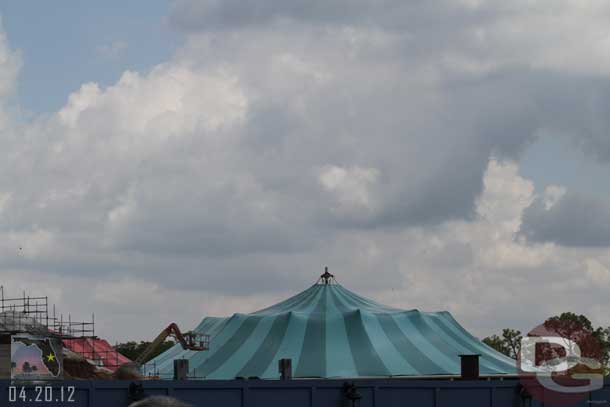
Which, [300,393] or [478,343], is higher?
[478,343]

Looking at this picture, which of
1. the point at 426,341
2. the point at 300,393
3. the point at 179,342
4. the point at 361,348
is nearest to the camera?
the point at 300,393

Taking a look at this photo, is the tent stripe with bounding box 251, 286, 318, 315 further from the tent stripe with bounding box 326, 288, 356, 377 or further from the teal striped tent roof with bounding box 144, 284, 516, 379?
the tent stripe with bounding box 326, 288, 356, 377

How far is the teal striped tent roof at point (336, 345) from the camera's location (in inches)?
1683

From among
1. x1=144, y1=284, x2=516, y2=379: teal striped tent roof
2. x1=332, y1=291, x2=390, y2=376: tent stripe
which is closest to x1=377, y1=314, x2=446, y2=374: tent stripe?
x1=144, y1=284, x2=516, y2=379: teal striped tent roof

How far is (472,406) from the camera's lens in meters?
25.0

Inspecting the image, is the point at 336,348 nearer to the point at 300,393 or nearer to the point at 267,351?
the point at 267,351

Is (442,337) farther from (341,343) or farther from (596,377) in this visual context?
(596,377)

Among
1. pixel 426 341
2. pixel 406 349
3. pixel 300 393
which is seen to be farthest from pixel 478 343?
pixel 300 393

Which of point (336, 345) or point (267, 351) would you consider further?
point (267, 351)

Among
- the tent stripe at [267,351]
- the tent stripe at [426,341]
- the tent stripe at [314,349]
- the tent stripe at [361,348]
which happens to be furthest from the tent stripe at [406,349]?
the tent stripe at [267,351]

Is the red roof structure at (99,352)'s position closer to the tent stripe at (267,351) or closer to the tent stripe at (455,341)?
the tent stripe at (267,351)

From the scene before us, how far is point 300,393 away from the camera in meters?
23.2

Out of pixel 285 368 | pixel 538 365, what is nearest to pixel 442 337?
pixel 538 365

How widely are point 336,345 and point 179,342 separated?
398 inches
